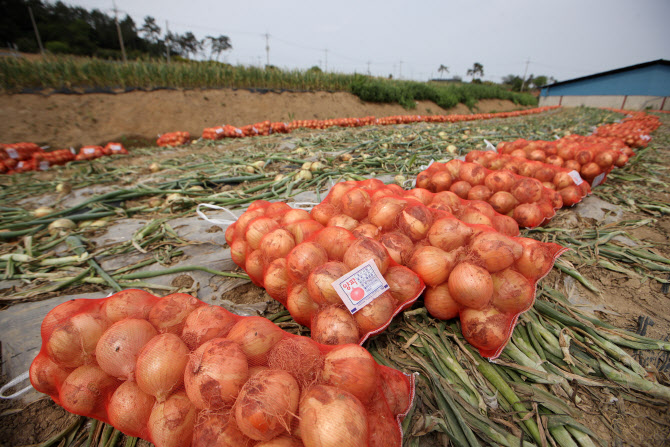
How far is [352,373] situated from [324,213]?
1151 millimetres

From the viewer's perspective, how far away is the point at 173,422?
818 mm

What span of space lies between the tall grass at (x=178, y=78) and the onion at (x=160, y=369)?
14410mm

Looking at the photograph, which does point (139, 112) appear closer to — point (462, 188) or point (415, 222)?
point (462, 188)

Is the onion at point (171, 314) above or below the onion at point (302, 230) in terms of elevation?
below

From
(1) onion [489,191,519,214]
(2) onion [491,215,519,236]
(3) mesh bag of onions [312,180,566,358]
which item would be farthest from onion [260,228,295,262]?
(1) onion [489,191,519,214]

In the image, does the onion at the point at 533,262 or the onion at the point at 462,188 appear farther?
the onion at the point at 462,188

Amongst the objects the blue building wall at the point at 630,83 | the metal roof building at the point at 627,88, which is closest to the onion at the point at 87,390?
the metal roof building at the point at 627,88

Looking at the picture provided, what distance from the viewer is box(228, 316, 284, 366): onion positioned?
0.90 m

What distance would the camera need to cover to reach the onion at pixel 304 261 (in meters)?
1.26

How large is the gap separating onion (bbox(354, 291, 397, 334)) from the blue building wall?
4119 centimetres

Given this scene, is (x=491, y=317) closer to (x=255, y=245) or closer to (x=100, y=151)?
(x=255, y=245)

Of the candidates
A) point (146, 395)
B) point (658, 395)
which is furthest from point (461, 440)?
point (146, 395)

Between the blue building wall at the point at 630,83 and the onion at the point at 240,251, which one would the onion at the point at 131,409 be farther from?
the blue building wall at the point at 630,83

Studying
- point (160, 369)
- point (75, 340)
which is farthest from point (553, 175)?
point (75, 340)
